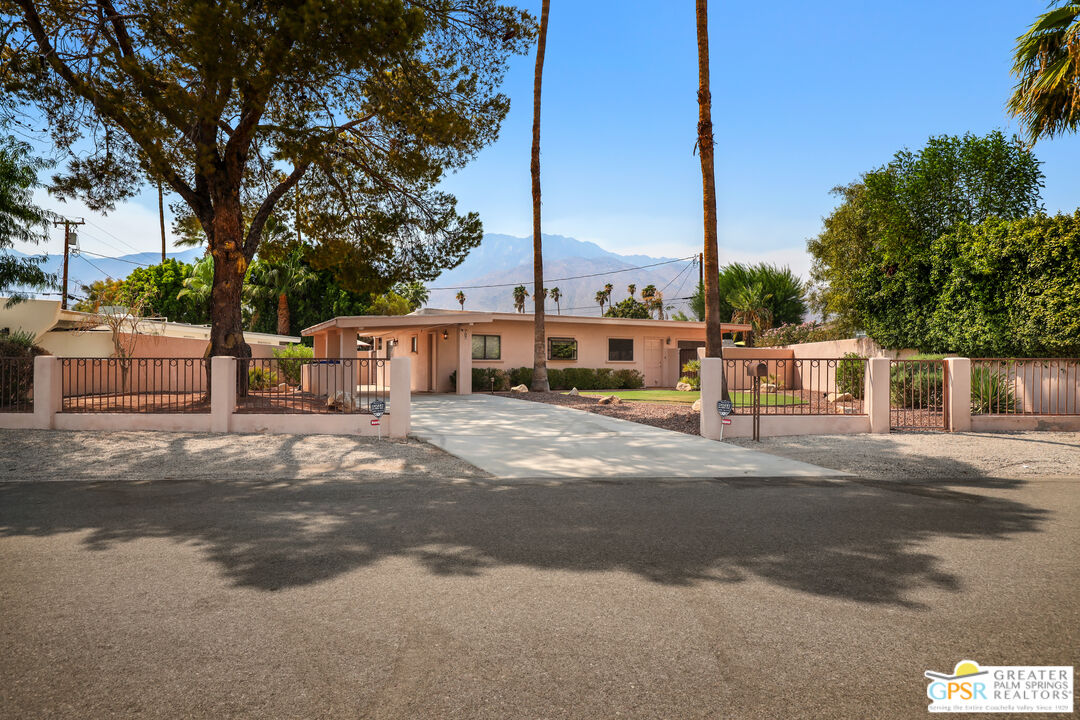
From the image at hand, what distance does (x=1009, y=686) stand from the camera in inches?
120

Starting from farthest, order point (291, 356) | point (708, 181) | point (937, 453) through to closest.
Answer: point (291, 356) → point (708, 181) → point (937, 453)

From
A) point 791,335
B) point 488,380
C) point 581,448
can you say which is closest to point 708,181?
point 581,448

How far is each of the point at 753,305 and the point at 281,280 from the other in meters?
29.5

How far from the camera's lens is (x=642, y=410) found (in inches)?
657

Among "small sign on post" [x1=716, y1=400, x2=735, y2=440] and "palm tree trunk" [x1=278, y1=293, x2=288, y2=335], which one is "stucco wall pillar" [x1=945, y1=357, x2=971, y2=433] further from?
"palm tree trunk" [x1=278, y1=293, x2=288, y2=335]

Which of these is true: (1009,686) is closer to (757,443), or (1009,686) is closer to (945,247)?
(757,443)

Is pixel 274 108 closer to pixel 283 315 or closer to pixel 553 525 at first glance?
pixel 553 525

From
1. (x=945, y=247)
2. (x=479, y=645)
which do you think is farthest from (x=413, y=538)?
(x=945, y=247)

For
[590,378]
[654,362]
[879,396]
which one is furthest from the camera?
[654,362]

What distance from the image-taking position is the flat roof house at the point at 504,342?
23.3m

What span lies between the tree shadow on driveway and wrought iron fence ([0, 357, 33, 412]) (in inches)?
230

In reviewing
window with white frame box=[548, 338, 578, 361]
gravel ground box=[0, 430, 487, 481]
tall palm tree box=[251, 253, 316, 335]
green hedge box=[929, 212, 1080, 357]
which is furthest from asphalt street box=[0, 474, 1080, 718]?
tall palm tree box=[251, 253, 316, 335]

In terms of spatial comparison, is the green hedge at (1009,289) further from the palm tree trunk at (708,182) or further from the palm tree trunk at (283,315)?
the palm tree trunk at (283,315)

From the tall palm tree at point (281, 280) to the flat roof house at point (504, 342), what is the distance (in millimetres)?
12098
